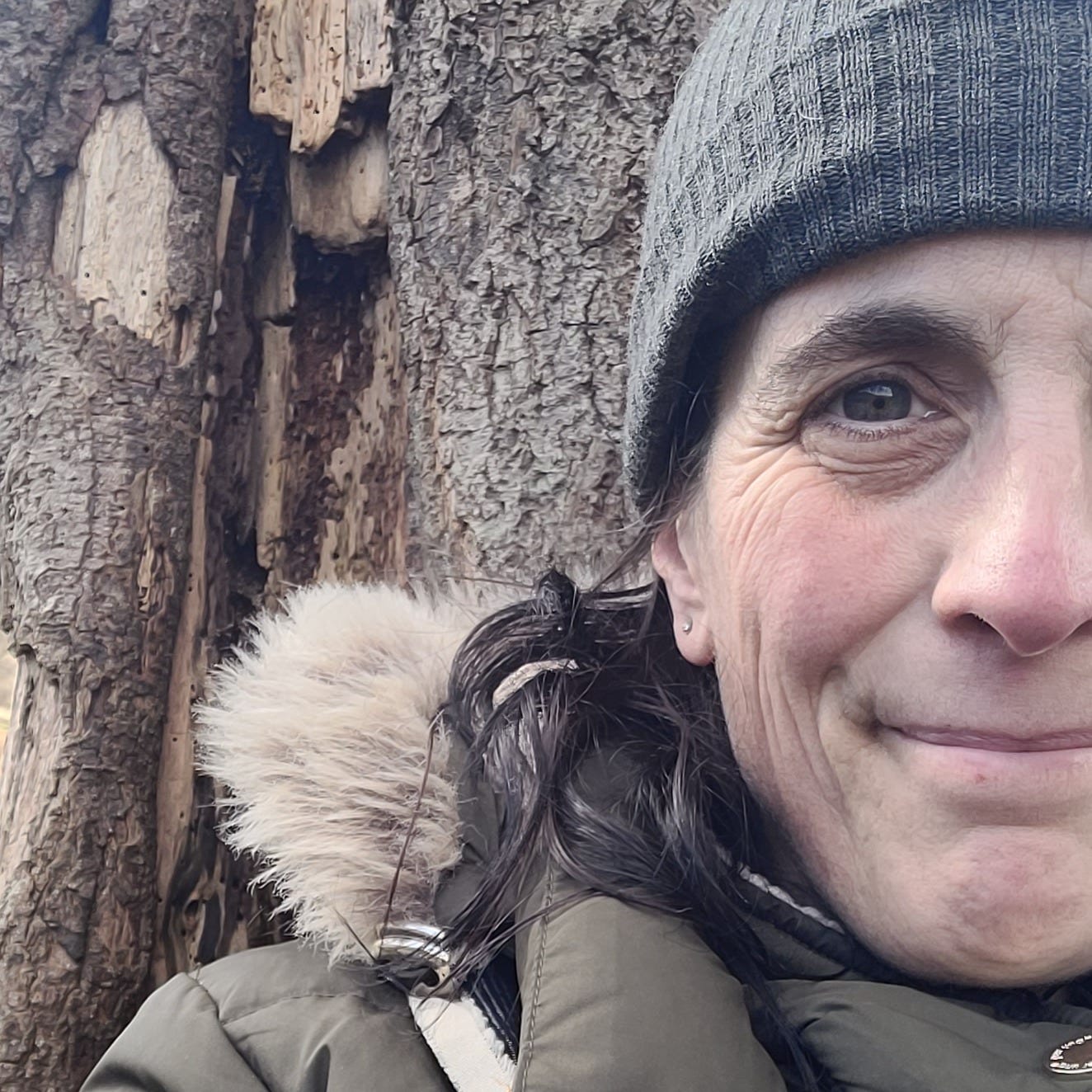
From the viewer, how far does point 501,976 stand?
52.7 inches

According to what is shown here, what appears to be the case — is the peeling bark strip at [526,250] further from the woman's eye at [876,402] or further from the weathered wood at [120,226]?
the woman's eye at [876,402]

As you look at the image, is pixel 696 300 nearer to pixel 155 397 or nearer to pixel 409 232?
pixel 409 232

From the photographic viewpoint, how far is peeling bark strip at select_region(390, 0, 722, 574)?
195 cm

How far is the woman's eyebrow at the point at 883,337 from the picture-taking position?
44.9 inches

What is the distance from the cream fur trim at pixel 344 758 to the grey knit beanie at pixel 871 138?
61 centimetres

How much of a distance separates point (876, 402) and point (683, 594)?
39 centimetres

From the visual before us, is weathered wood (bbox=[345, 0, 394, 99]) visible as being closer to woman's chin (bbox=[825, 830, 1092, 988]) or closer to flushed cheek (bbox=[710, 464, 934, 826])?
flushed cheek (bbox=[710, 464, 934, 826])

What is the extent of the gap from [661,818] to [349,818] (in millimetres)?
410

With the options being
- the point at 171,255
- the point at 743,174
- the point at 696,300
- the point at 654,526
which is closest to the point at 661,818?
the point at 654,526

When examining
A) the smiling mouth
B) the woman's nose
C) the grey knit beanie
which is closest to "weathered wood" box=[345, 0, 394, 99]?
the grey knit beanie

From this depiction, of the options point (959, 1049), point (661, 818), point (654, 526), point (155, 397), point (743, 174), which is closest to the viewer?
point (959, 1049)

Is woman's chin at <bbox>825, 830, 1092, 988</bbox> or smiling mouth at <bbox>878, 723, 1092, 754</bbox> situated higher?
smiling mouth at <bbox>878, 723, 1092, 754</bbox>

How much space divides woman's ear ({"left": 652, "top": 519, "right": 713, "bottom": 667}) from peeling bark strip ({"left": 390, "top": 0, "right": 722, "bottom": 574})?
1.28 feet

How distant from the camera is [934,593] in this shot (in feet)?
3.61
